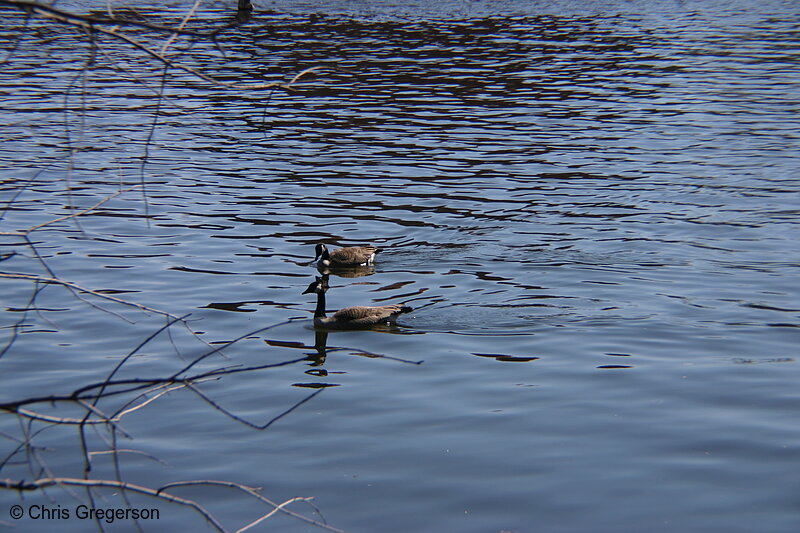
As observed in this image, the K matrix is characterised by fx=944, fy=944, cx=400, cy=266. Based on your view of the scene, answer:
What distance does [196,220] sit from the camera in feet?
53.4

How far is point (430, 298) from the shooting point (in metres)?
12.6

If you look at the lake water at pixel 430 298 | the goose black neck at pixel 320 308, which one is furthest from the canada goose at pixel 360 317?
the lake water at pixel 430 298

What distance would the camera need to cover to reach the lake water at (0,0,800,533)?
293 inches

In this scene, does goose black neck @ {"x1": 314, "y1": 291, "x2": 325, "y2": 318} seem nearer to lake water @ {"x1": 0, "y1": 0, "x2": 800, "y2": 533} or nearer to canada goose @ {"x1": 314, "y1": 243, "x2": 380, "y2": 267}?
lake water @ {"x1": 0, "y1": 0, "x2": 800, "y2": 533}

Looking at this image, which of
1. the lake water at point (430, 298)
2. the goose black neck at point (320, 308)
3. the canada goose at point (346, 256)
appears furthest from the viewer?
the canada goose at point (346, 256)

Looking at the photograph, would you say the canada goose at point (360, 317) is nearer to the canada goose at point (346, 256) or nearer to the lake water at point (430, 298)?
the lake water at point (430, 298)

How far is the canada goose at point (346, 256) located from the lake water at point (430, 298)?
224 mm

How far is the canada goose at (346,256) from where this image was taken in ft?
45.1

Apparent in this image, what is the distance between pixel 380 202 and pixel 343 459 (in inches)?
398

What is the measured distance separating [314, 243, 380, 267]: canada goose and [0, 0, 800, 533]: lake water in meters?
0.22

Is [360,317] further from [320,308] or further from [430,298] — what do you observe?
[430,298]

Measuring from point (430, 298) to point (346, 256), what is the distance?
1.78 metres

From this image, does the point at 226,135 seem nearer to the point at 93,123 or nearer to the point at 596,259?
the point at 93,123

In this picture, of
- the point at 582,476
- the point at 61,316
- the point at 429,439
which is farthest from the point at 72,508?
the point at 61,316
